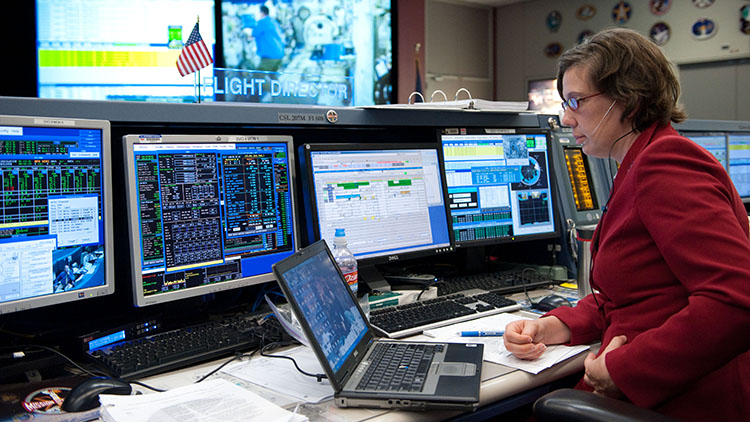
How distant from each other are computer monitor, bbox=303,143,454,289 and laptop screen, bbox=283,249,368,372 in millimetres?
348

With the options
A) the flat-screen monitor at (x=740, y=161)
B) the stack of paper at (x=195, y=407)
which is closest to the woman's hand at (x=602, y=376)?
the stack of paper at (x=195, y=407)

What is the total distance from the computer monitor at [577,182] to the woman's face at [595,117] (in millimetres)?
791

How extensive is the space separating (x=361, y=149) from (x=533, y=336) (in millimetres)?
710

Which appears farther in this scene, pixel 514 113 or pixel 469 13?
pixel 469 13

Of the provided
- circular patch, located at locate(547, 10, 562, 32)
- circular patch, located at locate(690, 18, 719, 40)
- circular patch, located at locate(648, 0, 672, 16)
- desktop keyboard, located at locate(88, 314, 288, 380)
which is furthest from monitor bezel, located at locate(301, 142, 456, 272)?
circular patch, located at locate(547, 10, 562, 32)

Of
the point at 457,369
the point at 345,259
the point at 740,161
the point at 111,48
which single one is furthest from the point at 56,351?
the point at 111,48

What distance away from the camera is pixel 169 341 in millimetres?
1324

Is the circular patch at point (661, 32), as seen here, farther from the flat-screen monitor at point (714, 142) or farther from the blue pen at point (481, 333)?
the blue pen at point (481, 333)

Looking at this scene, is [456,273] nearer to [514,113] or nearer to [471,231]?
[471,231]

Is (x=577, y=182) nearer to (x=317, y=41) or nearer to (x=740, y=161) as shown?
(x=740, y=161)

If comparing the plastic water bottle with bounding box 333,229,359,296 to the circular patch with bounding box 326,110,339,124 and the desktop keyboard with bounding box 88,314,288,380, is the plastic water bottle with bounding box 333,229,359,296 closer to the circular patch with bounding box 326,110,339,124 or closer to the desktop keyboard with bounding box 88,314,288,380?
the desktop keyboard with bounding box 88,314,288,380

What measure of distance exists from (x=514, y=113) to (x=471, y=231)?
453 mm

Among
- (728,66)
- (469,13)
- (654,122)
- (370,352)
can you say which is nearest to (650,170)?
(654,122)

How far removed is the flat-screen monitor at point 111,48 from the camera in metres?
4.30
